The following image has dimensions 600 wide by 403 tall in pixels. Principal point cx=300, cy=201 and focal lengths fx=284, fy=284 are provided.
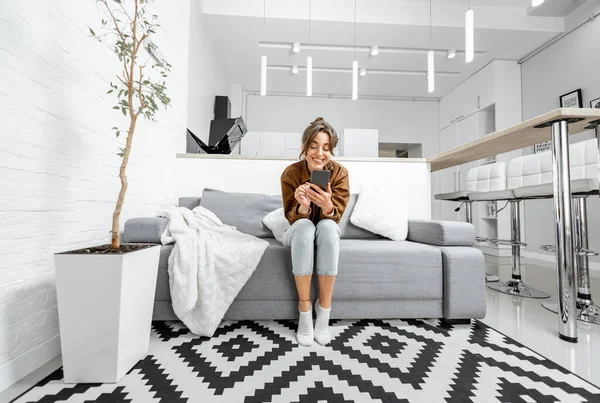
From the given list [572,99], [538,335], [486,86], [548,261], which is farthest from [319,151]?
[486,86]

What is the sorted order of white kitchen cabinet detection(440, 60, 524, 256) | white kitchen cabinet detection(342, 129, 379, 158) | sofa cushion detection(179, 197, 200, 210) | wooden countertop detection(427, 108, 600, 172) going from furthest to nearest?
white kitchen cabinet detection(342, 129, 379, 158) → white kitchen cabinet detection(440, 60, 524, 256) → sofa cushion detection(179, 197, 200, 210) → wooden countertop detection(427, 108, 600, 172)

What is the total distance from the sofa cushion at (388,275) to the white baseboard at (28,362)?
3.96ft

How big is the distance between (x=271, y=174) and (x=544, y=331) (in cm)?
187

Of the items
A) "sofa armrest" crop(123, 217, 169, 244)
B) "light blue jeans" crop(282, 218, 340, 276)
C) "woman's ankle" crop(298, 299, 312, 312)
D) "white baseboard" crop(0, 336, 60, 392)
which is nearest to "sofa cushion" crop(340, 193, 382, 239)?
"light blue jeans" crop(282, 218, 340, 276)

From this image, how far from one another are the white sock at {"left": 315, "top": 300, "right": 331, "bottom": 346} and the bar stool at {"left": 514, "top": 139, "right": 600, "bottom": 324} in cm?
141

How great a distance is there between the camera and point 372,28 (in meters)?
3.68

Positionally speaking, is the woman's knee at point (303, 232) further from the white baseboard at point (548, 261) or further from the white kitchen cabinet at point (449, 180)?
the white kitchen cabinet at point (449, 180)

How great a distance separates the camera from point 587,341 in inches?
50.6

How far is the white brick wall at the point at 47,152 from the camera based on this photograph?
955 millimetres

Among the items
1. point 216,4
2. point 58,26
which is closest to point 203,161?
point 58,26

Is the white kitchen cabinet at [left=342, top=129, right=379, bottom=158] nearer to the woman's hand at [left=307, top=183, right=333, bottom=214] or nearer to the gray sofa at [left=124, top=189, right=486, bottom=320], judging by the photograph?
the gray sofa at [left=124, top=189, right=486, bottom=320]

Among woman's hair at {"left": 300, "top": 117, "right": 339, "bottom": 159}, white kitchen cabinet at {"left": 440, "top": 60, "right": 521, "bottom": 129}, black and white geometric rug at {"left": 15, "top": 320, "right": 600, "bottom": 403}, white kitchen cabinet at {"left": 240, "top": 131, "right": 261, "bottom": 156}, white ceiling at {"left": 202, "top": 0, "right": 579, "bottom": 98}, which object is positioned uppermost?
white ceiling at {"left": 202, "top": 0, "right": 579, "bottom": 98}

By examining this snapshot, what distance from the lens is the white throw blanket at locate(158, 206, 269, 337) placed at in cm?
128

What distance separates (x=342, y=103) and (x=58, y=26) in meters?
5.32
